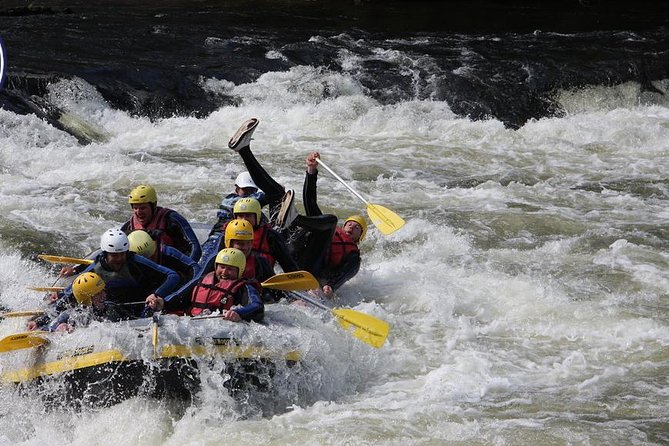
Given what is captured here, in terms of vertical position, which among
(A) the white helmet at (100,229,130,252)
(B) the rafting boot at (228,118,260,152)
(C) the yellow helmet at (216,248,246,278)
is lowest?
(C) the yellow helmet at (216,248,246,278)

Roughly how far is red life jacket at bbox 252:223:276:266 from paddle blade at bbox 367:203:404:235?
1.55m

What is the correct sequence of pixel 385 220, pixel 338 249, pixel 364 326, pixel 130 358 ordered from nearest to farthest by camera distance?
pixel 130 358
pixel 364 326
pixel 338 249
pixel 385 220

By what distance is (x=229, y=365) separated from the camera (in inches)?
223

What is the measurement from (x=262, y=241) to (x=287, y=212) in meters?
0.37

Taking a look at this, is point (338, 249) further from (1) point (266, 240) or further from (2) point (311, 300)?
(2) point (311, 300)

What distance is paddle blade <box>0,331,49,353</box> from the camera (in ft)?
17.7

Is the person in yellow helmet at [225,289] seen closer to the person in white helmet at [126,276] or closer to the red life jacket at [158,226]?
the person in white helmet at [126,276]

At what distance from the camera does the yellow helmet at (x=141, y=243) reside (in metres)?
6.54

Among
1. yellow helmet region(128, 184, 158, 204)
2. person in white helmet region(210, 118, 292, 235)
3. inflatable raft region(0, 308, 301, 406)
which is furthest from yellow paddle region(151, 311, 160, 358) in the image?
person in white helmet region(210, 118, 292, 235)

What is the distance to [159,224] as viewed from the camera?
7.12 meters

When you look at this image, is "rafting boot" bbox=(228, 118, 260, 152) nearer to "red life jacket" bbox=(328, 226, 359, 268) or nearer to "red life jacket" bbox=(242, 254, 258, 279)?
"red life jacket" bbox=(328, 226, 359, 268)

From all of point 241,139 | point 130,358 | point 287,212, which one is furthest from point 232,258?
point 241,139

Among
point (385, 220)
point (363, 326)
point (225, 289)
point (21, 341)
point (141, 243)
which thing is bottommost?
point (363, 326)

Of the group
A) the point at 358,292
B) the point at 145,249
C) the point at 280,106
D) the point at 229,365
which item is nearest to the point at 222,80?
the point at 280,106
